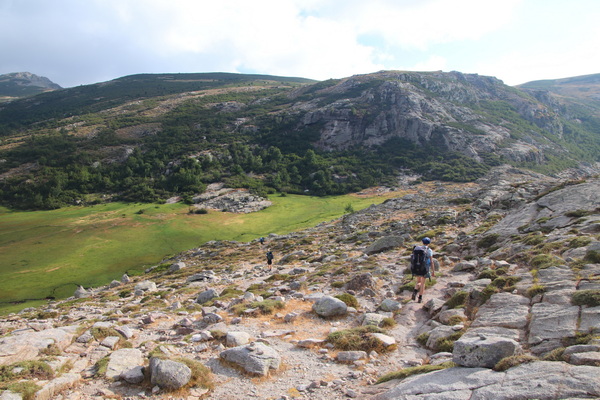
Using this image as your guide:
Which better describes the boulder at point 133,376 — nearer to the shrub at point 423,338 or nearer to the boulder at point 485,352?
the boulder at point 485,352

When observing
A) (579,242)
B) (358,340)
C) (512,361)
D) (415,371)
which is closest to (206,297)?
(358,340)

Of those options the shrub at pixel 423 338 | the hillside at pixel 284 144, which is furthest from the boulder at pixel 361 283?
the hillside at pixel 284 144

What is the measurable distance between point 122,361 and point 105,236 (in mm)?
61606

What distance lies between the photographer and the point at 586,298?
8797 mm

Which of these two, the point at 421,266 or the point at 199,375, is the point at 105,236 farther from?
the point at 421,266

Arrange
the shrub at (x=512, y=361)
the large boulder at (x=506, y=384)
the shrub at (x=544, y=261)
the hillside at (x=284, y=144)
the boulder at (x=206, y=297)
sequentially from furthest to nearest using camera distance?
the hillside at (x=284, y=144), the boulder at (x=206, y=297), the shrub at (x=544, y=261), the shrub at (x=512, y=361), the large boulder at (x=506, y=384)

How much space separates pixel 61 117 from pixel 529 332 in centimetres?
24184

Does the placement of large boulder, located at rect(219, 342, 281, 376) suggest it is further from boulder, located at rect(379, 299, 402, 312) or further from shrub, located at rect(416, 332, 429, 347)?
boulder, located at rect(379, 299, 402, 312)

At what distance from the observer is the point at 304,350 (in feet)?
34.0

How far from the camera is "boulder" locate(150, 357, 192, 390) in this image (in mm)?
8023

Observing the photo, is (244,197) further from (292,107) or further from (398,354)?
(292,107)

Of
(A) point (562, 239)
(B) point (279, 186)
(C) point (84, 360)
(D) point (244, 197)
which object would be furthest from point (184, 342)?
(B) point (279, 186)

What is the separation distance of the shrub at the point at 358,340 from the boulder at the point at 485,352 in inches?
119

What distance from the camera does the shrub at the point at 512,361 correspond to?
6.60 meters
